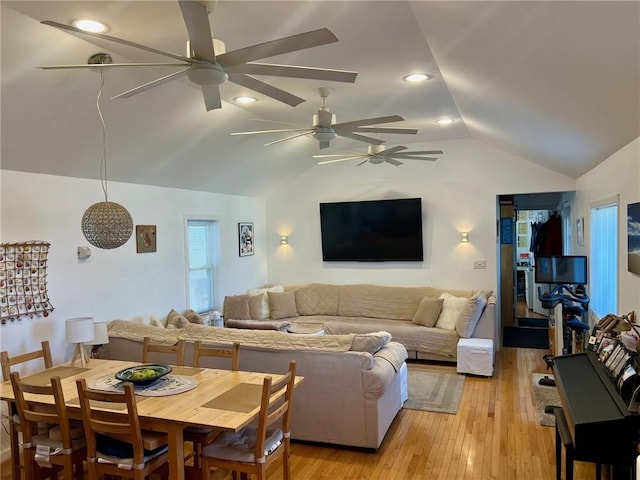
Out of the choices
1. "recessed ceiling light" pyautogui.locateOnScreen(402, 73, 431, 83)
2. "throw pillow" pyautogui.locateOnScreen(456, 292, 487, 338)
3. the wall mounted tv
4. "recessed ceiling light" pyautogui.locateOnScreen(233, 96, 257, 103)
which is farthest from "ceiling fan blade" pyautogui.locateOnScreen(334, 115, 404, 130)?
the wall mounted tv

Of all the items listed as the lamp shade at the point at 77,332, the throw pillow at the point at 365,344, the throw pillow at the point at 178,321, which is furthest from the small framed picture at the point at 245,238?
the throw pillow at the point at 365,344

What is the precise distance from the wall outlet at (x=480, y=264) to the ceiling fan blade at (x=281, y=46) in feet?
17.8

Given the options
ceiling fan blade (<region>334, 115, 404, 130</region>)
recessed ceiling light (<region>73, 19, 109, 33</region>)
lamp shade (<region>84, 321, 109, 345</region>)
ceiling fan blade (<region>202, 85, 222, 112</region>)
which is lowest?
lamp shade (<region>84, 321, 109, 345</region>)

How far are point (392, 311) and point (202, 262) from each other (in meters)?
2.90

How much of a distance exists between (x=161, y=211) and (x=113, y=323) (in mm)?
1573

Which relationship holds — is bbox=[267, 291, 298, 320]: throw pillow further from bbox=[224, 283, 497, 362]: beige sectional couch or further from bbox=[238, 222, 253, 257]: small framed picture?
bbox=[238, 222, 253, 257]: small framed picture

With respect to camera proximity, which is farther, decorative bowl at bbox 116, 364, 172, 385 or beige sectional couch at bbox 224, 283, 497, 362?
beige sectional couch at bbox 224, 283, 497, 362

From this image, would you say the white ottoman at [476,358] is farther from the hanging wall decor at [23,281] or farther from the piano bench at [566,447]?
the hanging wall decor at [23,281]

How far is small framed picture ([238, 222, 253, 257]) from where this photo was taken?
24.3ft

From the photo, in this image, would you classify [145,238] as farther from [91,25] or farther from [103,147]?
[91,25]

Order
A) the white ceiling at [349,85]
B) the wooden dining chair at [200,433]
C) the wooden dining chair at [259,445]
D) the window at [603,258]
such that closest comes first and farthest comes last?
1. the white ceiling at [349,85]
2. the wooden dining chair at [259,445]
3. the wooden dining chair at [200,433]
4. the window at [603,258]

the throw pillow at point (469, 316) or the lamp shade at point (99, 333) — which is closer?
the lamp shade at point (99, 333)

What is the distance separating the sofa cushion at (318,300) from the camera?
24.4 ft

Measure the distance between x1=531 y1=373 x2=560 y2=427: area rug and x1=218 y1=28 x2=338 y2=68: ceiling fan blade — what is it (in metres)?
3.87
